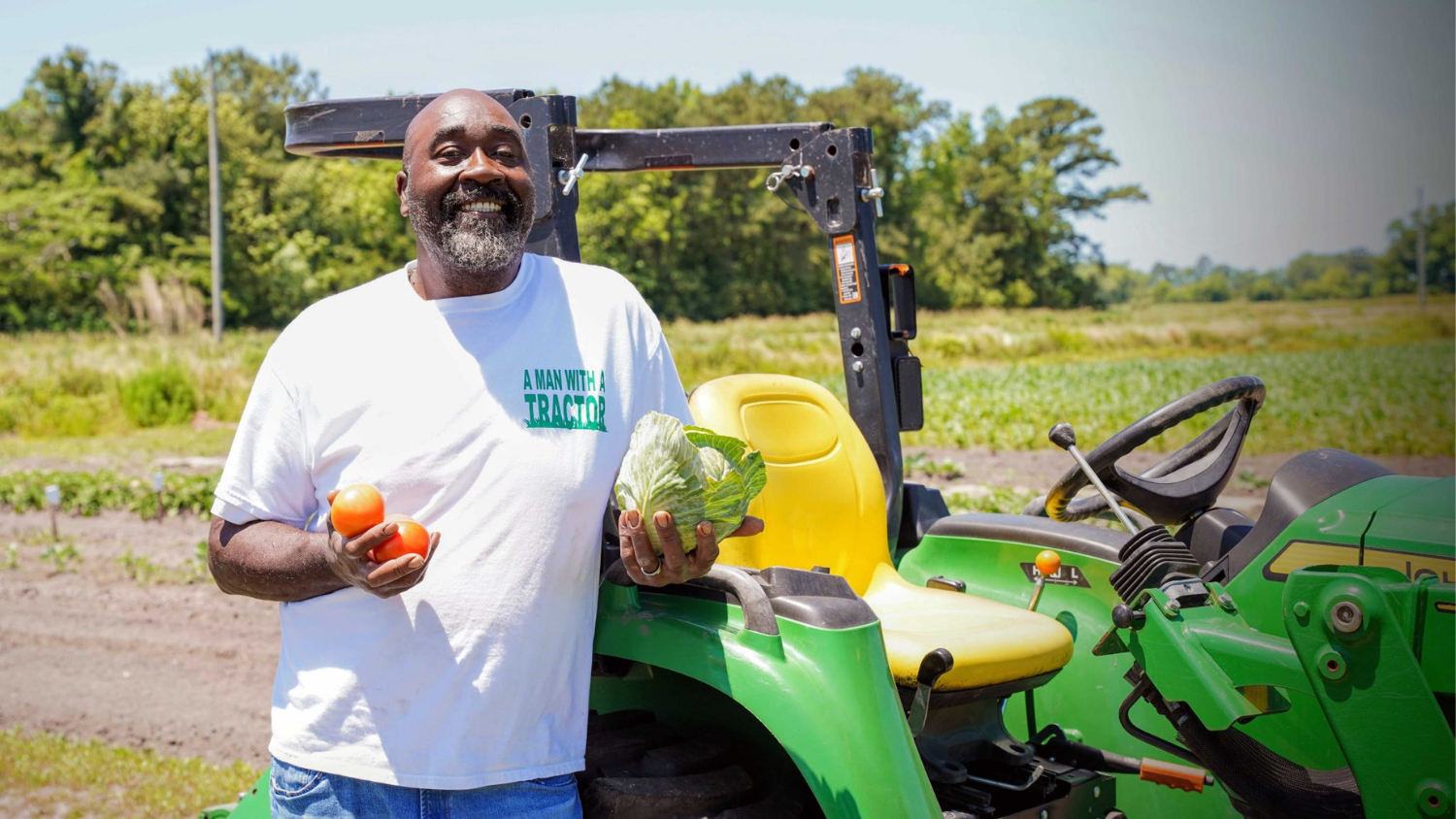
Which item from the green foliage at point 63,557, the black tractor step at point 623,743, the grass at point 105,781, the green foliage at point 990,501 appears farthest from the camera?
the green foliage at point 990,501

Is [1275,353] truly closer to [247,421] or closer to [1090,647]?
[1090,647]

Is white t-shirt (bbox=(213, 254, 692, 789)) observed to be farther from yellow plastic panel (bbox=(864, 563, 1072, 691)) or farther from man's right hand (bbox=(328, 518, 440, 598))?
yellow plastic panel (bbox=(864, 563, 1072, 691))

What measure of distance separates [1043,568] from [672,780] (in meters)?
1.34

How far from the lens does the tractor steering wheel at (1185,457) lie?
283 cm

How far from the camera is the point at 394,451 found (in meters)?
1.74

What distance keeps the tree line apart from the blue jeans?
3068cm

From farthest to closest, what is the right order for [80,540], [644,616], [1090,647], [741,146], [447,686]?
1. [80,540]
2. [741,146]
3. [1090,647]
4. [644,616]
5. [447,686]

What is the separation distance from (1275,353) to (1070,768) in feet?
95.8

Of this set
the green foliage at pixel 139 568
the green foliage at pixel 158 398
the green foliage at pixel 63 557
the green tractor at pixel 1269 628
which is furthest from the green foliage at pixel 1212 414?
the green tractor at pixel 1269 628

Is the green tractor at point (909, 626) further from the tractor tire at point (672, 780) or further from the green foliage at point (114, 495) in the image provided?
the green foliage at point (114, 495)

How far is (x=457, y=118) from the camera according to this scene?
1.84 metres

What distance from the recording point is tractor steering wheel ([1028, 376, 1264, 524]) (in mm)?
2834

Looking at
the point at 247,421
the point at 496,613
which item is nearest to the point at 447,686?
the point at 496,613

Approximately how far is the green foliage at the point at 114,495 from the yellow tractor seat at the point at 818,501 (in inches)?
289
